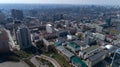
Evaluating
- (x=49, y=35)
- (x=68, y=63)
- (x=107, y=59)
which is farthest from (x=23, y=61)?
(x=107, y=59)

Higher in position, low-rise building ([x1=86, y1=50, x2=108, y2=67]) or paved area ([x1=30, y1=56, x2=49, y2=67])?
low-rise building ([x1=86, y1=50, x2=108, y2=67])

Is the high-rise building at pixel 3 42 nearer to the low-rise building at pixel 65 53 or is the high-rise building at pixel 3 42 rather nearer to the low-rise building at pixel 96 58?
the low-rise building at pixel 65 53

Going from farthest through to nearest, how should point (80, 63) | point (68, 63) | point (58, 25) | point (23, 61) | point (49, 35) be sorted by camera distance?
point (58, 25) → point (49, 35) → point (23, 61) → point (68, 63) → point (80, 63)

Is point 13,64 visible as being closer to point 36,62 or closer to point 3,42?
point 36,62

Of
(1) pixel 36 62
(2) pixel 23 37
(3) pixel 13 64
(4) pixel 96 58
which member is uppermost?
(2) pixel 23 37

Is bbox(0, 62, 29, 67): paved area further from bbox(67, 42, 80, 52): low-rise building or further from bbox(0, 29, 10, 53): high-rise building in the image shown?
bbox(67, 42, 80, 52): low-rise building

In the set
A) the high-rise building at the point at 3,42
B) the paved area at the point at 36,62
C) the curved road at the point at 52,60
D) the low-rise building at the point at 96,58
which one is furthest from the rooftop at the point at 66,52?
the high-rise building at the point at 3,42

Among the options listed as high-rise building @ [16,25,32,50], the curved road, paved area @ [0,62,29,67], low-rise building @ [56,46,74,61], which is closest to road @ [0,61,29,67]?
paved area @ [0,62,29,67]

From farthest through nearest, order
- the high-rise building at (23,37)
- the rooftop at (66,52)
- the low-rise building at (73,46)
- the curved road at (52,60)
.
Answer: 1. the high-rise building at (23,37)
2. the low-rise building at (73,46)
3. the rooftop at (66,52)
4. the curved road at (52,60)

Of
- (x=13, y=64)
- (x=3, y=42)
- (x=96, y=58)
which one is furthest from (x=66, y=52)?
(x=3, y=42)

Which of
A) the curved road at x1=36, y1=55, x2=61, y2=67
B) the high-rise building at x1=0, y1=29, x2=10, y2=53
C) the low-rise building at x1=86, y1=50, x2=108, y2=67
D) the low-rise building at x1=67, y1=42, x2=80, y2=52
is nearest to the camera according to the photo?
the low-rise building at x1=86, y1=50, x2=108, y2=67

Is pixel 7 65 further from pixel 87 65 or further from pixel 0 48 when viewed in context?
pixel 87 65
